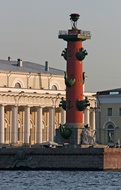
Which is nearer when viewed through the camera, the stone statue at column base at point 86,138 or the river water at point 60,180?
the river water at point 60,180

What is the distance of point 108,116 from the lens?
424 ft

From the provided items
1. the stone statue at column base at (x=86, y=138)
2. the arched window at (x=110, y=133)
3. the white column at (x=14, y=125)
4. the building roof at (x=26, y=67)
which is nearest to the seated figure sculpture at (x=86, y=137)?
the stone statue at column base at (x=86, y=138)

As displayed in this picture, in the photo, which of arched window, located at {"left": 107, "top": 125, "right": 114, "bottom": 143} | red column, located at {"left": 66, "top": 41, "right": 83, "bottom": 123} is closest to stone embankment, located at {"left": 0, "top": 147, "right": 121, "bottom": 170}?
red column, located at {"left": 66, "top": 41, "right": 83, "bottom": 123}

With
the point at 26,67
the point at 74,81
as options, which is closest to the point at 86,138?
the point at 74,81

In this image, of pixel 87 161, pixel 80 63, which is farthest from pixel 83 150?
pixel 80 63

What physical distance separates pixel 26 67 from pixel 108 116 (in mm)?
8446

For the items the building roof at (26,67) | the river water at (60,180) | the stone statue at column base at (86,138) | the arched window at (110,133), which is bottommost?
the river water at (60,180)

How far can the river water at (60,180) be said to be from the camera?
73625mm

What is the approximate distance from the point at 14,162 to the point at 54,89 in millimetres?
34097

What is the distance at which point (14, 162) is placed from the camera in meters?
93.2

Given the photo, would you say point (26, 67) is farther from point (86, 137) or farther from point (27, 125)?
point (86, 137)

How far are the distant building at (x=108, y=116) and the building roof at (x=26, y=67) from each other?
4.55 metres

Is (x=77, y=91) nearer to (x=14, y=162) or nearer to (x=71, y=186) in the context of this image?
(x=14, y=162)

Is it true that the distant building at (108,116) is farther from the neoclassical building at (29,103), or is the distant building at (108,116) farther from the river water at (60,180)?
the river water at (60,180)
